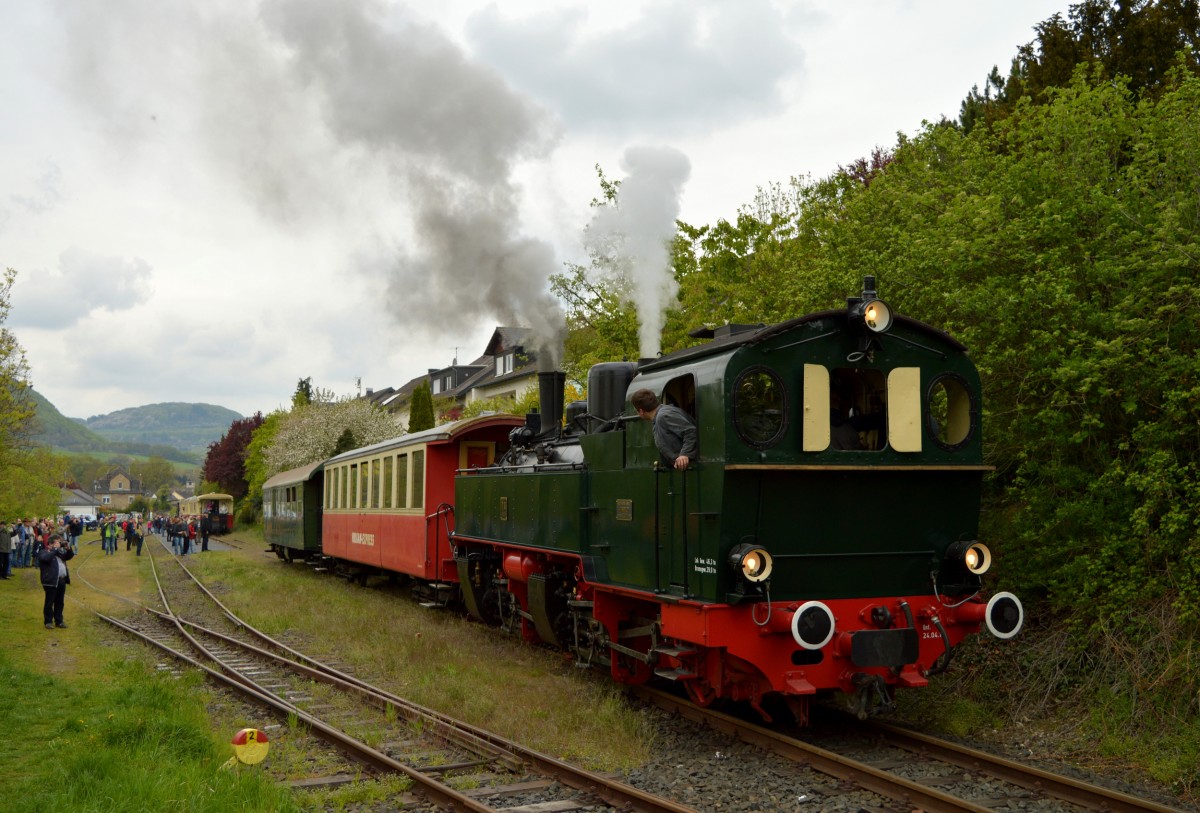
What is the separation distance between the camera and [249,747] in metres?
6.20

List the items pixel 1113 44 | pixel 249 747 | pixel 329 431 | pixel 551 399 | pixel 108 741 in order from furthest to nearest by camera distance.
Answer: pixel 329 431
pixel 1113 44
pixel 551 399
pixel 108 741
pixel 249 747

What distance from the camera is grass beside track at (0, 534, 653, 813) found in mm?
6000

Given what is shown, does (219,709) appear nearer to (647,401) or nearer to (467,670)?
(467,670)

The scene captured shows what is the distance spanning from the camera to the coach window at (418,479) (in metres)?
14.3

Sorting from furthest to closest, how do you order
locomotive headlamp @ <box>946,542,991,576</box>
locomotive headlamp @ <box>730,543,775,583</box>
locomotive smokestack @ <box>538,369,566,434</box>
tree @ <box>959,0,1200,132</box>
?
tree @ <box>959,0,1200,132</box>, locomotive smokestack @ <box>538,369,566,434</box>, locomotive headlamp @ <box>946,542,991,576</box>, locomotive headlamp @ <box>730,543,775,583</box>

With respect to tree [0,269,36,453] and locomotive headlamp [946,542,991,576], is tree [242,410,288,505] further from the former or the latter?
locomotive headlamp [946,542,991,576]

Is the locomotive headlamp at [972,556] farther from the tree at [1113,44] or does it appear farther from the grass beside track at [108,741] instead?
the tree at [1113,44]

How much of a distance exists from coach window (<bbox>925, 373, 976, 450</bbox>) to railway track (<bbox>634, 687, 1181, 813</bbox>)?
216 centimetres

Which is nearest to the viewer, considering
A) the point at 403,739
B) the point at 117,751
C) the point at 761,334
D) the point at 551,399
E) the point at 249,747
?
the point at 249,747

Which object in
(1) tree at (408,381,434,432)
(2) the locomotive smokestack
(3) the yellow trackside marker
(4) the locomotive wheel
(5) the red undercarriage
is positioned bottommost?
(3) the yellow trackside marker

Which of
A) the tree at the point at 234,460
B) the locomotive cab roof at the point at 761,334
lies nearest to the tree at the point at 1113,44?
the locomotive cab roof at the point at 761,334

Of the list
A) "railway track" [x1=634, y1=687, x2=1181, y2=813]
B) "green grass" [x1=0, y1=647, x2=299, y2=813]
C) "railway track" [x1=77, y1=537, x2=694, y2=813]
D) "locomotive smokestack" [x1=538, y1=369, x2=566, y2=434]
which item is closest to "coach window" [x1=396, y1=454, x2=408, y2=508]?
"railway track" [x1=77, y1=537, x2=694, y2=813]

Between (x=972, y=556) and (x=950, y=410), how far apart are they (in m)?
1.10

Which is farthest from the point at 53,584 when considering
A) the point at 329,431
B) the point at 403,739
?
the point at 329,431
